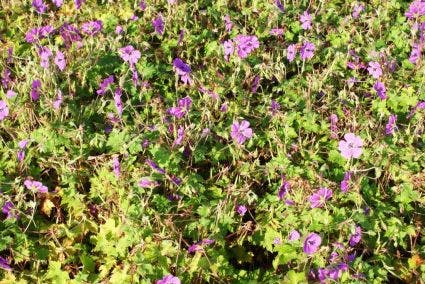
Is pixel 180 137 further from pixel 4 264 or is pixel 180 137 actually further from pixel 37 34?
pixel 37 34

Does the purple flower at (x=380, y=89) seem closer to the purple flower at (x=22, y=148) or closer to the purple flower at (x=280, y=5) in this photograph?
the purple flower at (x=280, y=5)

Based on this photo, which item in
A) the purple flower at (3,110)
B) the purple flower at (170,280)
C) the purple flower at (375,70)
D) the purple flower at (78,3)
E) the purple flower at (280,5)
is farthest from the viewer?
the purple flower at (280,5)

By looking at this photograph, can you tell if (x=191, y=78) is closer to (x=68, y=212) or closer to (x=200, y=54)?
(x=200, y=54)

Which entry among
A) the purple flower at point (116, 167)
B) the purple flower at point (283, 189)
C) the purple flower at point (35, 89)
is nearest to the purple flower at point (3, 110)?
the purple flower at point (35, 89)

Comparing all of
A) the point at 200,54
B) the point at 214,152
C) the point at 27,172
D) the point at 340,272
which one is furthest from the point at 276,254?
the point at 200,54

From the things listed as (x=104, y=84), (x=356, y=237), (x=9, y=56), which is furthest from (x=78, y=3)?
(x=356, y=237)

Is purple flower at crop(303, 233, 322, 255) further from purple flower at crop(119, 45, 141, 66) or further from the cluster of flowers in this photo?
purple flower at crop(119, 45, 141, 66)
